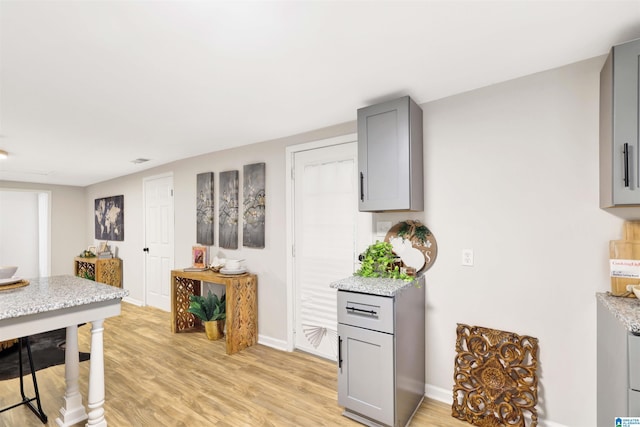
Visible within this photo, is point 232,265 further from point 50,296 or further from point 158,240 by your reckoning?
point 158,240

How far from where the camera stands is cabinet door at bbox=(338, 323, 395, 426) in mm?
1871

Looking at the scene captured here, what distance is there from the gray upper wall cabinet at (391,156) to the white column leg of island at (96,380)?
6.40 feet

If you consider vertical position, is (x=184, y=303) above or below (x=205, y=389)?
above

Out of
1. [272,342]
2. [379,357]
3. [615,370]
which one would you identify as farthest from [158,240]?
[615,370]

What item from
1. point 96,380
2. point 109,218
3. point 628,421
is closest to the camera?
point 628,421

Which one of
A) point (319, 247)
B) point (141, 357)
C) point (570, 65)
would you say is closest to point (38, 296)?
point (141, 357)

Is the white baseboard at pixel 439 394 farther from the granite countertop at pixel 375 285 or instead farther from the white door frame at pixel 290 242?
the white door frame at pixel 290 242

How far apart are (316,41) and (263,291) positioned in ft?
8.69

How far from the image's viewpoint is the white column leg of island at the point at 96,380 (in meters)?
1.89

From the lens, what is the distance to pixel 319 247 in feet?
9.93

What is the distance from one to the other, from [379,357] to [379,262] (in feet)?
2.21

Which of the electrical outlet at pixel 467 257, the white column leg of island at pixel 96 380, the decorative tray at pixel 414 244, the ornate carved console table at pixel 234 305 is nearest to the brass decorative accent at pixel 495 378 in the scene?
the electrical outlet at pixel 467 257

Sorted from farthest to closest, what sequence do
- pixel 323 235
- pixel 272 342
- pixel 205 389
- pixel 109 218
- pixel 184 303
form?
pixel 109 218, pixel 184 303, pixel 272 342, pixel 323 235, pixel 205 389

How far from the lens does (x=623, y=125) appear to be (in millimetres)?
1498
